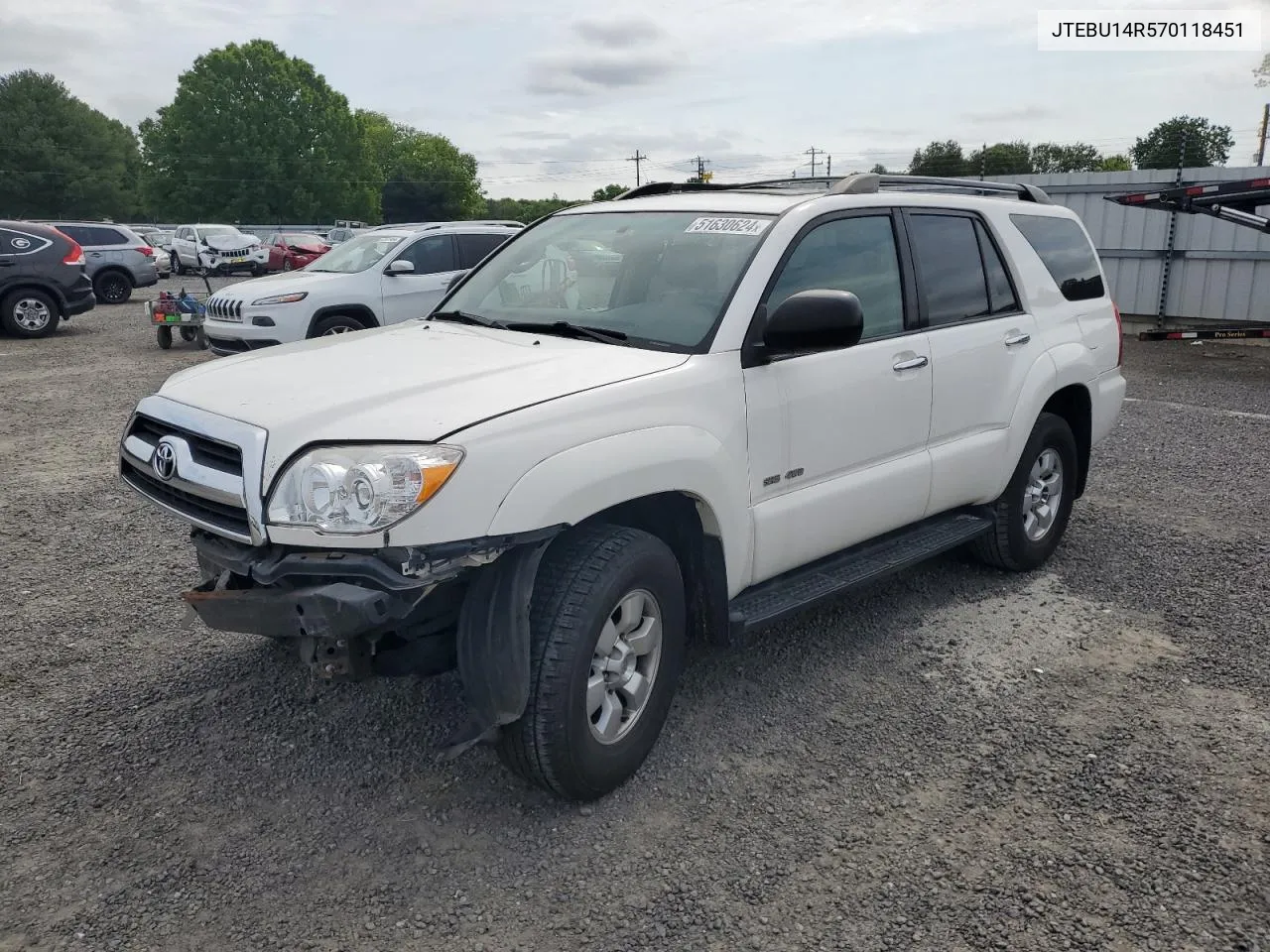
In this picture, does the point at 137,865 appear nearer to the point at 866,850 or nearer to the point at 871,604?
the point at 866,850

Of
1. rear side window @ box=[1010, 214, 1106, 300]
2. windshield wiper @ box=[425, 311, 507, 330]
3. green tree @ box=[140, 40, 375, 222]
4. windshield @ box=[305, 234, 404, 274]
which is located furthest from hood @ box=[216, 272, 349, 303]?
green tree @ box=[140, 40, 375, 222]

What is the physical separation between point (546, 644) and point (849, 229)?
2167 millimetres

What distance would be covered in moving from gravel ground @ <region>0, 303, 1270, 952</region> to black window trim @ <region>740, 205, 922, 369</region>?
4.34 feet

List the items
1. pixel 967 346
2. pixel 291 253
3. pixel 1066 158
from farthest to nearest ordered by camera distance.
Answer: pixel 1066 158, pixel 291 253, pixel 967 346

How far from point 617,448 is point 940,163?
3989 cm

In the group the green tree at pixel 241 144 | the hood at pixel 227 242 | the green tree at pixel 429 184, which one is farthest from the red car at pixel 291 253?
the green tree at pixel 429 184

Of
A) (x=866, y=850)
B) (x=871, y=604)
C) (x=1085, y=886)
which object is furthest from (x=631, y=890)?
(x=871, y=604)

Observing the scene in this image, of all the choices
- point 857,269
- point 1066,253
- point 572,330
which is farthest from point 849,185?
point 1066,253

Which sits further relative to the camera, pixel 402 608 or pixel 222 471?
pixel 222 471

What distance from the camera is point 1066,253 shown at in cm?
535

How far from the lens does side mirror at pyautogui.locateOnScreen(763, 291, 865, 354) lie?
11.0 ft

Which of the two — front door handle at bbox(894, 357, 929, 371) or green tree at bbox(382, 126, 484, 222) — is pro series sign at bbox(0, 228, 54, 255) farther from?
green tree at bbox(382, 126, 484, 222)

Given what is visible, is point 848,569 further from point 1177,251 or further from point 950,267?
point 1177,251

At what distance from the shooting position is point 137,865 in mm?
2934
